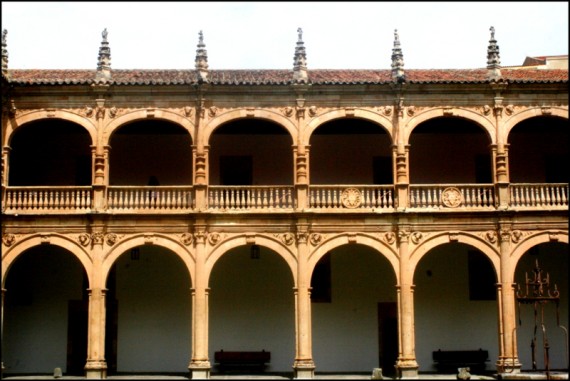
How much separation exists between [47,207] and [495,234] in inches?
509

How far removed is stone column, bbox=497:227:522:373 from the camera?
23031 mm

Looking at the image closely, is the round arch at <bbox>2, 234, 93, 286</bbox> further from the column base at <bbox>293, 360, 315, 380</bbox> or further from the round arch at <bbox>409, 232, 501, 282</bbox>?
the round arch at <bbox>409, 232, 501, 282</bbox>

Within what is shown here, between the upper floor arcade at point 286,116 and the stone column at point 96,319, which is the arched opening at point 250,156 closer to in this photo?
the upper floor arcade at point 286,116

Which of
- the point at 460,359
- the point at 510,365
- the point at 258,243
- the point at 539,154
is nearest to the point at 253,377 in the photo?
the point at 258,243

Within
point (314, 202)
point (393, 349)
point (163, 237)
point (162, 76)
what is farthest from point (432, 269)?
point (162, 76)

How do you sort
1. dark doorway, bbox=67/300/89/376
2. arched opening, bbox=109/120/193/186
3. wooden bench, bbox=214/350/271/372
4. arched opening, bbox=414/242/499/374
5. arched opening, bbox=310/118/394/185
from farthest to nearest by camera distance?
arched opening, bbox=310/118/394/185
arched opening, bbox=109/120/193/186
arched opening, bbox=414/242/499/374
dark doorway, bbox=67/300/89/376
wooden bench, bbox=214/350/271/372

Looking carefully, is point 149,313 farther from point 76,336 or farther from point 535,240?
point 535,240

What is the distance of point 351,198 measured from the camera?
23.9 metres

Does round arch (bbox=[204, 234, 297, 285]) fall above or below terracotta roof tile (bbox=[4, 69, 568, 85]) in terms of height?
below

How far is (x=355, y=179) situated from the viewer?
26781mm

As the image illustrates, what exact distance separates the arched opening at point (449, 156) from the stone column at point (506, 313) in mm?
3666

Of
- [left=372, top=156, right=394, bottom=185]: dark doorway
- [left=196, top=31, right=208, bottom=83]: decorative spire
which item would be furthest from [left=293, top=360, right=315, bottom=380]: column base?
[left=196, top=31, right=208, bottom=83]: decorative spire

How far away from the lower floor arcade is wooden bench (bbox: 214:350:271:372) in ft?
0.89

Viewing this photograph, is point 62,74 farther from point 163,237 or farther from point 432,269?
point 432,269
